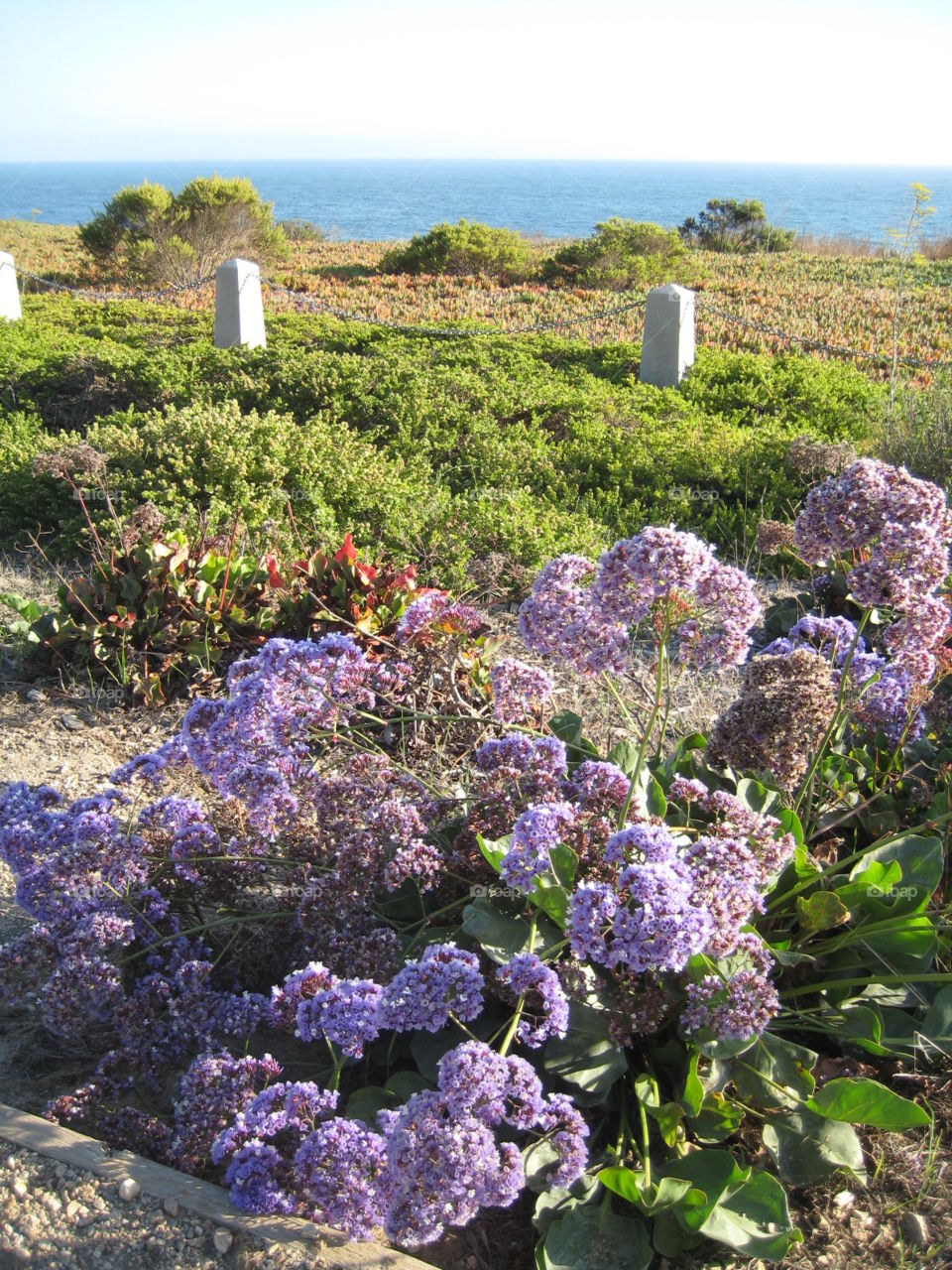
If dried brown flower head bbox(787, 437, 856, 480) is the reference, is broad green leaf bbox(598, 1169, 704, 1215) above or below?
below

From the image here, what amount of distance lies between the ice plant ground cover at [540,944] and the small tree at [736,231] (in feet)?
93.7

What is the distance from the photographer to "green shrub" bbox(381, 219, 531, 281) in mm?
19812

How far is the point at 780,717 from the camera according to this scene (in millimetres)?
2424

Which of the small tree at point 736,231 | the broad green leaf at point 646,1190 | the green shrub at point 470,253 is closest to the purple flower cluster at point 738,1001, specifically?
the broad green leaf at point 646,1190

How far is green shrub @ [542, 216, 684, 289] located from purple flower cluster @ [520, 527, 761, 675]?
17.6m

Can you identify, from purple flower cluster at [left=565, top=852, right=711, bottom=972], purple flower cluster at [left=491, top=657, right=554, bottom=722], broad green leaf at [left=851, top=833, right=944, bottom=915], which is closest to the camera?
purple flower cluster at [left=565, top=852, right=711, bottom=972]

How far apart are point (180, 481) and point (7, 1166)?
510 centimetres

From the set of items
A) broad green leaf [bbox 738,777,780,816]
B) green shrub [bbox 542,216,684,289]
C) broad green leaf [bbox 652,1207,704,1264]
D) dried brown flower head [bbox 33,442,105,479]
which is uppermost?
green shrub [bbox 542,216,684,289]

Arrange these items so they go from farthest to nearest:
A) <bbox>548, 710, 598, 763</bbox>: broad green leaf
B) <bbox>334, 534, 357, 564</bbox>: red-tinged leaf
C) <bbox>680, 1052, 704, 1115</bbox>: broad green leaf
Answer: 1. <bbox>334, 534, 357, 564</bbox>: red-tinged leaf
2. <bbox>548, 710, 598, 763</bbox>: broad green leaf
3. <bbox>680, 1052, 704, 1115</bbox>: broad green leaf

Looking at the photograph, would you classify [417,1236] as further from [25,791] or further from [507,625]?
[507,625]

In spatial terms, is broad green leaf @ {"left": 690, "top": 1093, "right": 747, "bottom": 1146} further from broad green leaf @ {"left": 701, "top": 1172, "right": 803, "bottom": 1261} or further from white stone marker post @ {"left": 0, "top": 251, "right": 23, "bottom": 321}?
white stone marker post @ {"left": 0, "top": 251, "right": 23, "bottom": 321}

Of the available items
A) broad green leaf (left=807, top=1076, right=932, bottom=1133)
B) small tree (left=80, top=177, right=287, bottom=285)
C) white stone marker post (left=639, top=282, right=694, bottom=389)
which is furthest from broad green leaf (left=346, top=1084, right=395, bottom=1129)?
small tree (left=80, top=177, right=287, bottom=285)

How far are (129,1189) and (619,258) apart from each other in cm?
1978

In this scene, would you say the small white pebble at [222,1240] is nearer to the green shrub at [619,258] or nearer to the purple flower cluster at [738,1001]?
the purple flower cluster at [738,1001]
